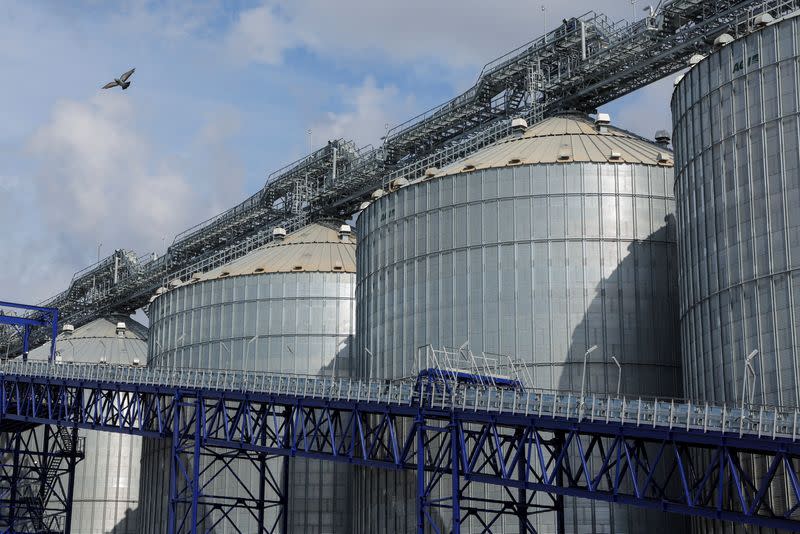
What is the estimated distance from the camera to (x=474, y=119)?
88.9 metres

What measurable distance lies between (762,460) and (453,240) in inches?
1018

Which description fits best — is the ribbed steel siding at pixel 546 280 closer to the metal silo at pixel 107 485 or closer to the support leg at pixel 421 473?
the support leg at pixel 421 473

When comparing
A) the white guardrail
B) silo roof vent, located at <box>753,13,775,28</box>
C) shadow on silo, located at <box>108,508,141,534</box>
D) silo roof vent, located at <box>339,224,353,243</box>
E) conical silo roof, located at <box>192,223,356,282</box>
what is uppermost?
silo roof vent, located at <box>753,13,775,28</box>

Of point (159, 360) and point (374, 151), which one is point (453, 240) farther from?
point (159, 360)

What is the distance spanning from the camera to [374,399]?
6256 cm

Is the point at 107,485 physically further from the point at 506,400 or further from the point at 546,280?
the point at 506,400

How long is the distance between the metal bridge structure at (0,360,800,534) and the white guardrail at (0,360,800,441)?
8 cm

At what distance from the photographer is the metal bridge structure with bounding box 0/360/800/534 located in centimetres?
4662

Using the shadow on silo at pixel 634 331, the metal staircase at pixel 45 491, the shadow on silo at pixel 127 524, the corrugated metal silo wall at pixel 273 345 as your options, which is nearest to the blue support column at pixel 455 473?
the shadow on silo at pixel 634 331

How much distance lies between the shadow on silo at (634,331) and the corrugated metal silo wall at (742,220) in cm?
673

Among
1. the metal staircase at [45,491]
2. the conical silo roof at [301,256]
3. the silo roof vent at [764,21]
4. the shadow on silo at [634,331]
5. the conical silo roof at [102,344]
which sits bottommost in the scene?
the metal staircase at [45,491]

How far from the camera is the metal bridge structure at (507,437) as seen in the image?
153 ft

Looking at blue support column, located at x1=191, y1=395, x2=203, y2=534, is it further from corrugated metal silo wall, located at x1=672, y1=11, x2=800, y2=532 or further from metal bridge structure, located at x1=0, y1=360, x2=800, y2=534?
corrugated metal silo wall, located at x1=672, y1=11, x2=800, y2=532

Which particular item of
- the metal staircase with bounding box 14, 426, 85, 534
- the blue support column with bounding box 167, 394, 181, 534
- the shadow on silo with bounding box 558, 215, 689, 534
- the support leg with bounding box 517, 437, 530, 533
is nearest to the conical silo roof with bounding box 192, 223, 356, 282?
the metal staircase with bounding box 14, 426, 85, 534
